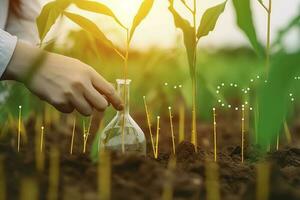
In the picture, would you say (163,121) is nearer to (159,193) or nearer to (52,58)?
(52,58)

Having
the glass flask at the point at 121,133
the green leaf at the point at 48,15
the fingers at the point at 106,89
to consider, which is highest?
the green leaf at the point at 48,15

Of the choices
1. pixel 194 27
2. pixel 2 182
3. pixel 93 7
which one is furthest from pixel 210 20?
pixel 2 182

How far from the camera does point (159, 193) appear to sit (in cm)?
111

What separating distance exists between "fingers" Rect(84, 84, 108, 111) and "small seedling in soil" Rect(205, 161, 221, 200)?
300 millimetres

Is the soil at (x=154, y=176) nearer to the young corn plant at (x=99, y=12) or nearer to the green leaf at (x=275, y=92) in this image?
the green leaf at (x=275, y=92)

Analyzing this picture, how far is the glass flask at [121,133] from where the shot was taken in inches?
60.7

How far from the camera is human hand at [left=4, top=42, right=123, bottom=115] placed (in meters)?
1.44

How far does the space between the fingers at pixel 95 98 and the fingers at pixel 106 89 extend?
0.05 ft

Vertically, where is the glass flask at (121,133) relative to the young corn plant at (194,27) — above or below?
below

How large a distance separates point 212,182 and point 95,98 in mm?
412

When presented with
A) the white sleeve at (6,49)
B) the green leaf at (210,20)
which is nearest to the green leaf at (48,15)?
the white sleeve at (6,49)

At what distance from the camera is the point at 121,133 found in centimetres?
154

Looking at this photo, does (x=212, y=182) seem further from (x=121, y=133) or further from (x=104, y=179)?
(x=121, y=133)

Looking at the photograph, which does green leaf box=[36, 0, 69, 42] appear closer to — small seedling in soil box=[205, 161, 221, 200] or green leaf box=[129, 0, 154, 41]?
green leaf box=[129, 0, 154, 41]
